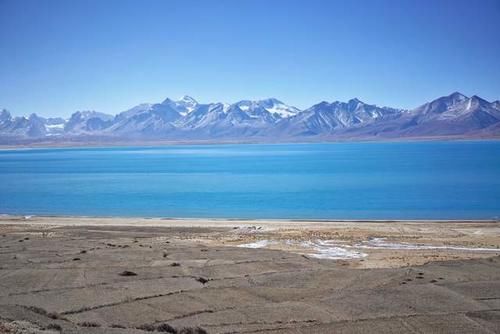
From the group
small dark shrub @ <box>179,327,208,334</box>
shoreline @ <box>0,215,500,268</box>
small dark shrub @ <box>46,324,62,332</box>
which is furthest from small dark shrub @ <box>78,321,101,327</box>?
shoreline @ <box>0,215,500,268</box>

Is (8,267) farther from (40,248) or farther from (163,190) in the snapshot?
(163,190)

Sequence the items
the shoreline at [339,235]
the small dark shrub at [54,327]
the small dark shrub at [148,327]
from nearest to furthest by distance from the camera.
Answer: the small dark shrub at [54,327] → the small dark shrub at [148,327] → the shoreline at [339,235]

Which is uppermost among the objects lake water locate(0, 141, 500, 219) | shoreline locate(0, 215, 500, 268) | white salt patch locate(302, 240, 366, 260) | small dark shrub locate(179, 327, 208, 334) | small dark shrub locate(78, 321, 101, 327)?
small dark shrub locate(78, 321, 101, 327)

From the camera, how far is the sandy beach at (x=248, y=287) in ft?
52.7

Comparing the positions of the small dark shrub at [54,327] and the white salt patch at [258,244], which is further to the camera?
the white salt patch at [258,244]

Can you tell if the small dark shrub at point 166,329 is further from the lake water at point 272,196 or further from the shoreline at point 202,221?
the lake water at point 272,196

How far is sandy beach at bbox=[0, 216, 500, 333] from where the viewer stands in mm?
16078

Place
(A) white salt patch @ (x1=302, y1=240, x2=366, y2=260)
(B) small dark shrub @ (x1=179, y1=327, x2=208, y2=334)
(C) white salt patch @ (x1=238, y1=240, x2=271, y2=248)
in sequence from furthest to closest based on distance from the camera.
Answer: (C) white salt patch @ (x1=238, y1=240, x2=271, y2=248) → (A) white salt patch @ (x1=302, y1=240, x2=366, y2=260) → (B) small dark shrub @ (x1=179, y1=327, x2=208, y2=334)

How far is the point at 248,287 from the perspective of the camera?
67.3 feet

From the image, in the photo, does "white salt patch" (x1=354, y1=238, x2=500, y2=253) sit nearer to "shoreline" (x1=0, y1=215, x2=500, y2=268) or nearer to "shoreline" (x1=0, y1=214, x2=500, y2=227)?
"shoreline" (x1=0, y1=215, x2=500, y2=268)

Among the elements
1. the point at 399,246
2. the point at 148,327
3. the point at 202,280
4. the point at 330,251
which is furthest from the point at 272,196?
the point at 148,327

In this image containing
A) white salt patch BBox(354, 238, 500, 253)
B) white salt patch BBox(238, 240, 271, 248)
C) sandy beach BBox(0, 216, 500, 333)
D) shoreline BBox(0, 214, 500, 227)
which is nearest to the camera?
sandy beach BBox(0, 216, 500, 333)

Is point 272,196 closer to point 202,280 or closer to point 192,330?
point 202,280

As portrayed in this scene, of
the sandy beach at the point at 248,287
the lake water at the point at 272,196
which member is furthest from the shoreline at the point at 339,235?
the lake water at the point at 272,196
